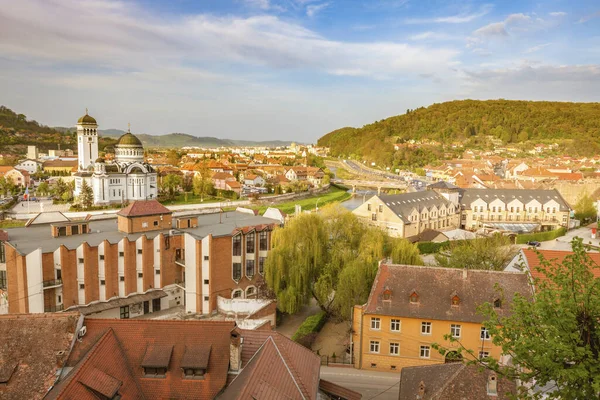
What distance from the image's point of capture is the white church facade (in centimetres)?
6781

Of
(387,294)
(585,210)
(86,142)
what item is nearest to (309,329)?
(387,294)

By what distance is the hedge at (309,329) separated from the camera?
76.4ft

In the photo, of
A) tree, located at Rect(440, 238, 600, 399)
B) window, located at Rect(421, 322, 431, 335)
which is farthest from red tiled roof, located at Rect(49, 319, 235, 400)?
window, located at Rect(421, 322, 431, 335)

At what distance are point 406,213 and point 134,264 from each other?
31.8 meters

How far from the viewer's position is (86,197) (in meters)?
64.2

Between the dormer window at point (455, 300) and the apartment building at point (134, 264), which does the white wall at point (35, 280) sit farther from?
the dormer window at point (455, 300)

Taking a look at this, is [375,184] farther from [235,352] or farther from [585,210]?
[235,352]

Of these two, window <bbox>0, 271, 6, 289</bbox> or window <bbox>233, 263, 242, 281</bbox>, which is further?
window <bbox>233, 263, 242, 281</bbox>

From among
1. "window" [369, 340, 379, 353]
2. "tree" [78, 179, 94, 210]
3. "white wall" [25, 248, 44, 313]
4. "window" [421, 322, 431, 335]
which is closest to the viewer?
"window" [421, 322, 431, 335]

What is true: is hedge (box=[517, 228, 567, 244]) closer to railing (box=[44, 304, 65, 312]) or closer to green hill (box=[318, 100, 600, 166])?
railing (box=[44, 304, 65, 312])

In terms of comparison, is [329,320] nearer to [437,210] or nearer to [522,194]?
[437,210]

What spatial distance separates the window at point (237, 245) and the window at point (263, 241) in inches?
65.4

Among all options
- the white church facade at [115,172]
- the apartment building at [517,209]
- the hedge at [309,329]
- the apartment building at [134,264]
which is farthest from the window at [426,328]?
the white church facade at [115,172]

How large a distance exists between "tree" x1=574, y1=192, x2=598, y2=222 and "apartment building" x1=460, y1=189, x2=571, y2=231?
484 cm
